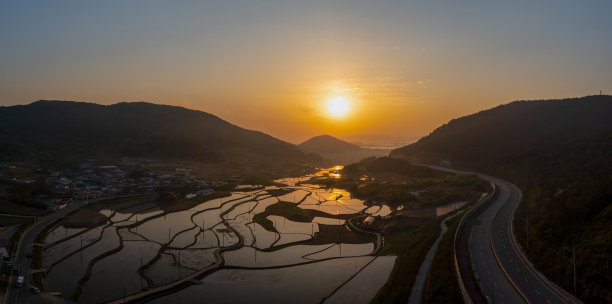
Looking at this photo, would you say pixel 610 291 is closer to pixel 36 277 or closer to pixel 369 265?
pixel 369 265

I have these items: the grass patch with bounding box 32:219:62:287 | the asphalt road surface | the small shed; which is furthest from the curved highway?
the grass patch with bounding box 32:219:62:287

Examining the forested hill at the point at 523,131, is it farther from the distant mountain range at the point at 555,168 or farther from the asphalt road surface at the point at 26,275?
the asphalt road surface at the point at 26,275

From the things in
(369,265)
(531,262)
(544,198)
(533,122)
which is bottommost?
(369,265)

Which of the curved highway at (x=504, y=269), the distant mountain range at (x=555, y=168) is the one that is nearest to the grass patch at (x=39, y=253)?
the curved highway at (x=504, y=269)

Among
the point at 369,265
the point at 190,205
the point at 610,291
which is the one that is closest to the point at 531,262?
the point at 610,291

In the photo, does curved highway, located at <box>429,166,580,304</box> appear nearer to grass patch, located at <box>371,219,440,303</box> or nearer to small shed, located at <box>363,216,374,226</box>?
grass patch, located at <box>371,219,440,303</box>

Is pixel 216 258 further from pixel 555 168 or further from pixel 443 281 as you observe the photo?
pixel 555 168
